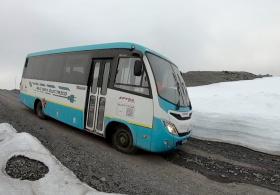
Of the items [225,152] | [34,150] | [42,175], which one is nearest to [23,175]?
[42,175]

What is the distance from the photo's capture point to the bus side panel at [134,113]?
7.01 m

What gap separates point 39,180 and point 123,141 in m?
3.32

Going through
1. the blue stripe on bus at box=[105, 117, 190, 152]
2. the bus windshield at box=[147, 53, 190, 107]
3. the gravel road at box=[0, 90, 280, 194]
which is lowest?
the gravel road at box=[0, 90, 280, 194]

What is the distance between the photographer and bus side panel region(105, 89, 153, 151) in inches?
276

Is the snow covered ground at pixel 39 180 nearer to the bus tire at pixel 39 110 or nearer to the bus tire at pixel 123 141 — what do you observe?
the bus tire at pixel 123 141

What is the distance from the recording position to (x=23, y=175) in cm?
488

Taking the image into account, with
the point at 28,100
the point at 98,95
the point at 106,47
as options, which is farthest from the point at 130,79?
the point at 28,100

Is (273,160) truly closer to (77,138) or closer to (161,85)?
(161,85)

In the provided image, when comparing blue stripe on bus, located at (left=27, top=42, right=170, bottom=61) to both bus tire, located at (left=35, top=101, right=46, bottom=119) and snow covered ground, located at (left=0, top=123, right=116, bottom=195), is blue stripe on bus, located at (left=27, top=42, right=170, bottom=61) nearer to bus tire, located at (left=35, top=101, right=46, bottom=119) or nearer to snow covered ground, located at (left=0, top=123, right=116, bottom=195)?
bus tire, located at (left=35, top=101, right=46, bottom=119)

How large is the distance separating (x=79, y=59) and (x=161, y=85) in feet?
12.9

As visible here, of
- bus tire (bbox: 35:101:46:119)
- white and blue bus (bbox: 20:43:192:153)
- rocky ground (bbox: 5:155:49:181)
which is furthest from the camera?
bus tire (bbox: 35:101:46:119)

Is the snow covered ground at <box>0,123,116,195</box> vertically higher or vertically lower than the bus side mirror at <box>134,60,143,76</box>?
lower

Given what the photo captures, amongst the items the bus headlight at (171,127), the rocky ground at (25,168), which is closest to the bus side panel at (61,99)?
the bus headlight at (171,127)

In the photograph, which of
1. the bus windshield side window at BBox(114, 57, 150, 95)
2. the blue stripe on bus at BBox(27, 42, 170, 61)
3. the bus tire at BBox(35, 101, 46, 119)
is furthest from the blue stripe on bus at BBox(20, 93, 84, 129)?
the blue stripe on bus at BBox(27, 42, 170, 61)
